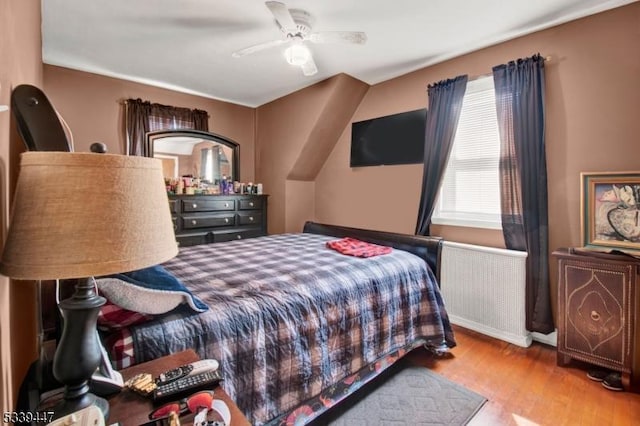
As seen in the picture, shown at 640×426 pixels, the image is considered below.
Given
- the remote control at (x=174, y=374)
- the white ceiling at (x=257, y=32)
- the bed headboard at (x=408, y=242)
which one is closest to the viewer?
the remote control at (x=174, y=374)

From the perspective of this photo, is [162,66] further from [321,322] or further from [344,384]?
[344,384]

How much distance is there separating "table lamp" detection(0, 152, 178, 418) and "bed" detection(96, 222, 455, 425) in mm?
669

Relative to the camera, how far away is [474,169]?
9.99 feet

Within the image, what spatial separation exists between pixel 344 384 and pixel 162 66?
3.47m

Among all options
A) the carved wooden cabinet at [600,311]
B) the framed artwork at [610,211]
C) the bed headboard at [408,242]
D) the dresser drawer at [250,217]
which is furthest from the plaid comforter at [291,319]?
the dresser drawer at [250,217]

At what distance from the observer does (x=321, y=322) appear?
165 centimetres

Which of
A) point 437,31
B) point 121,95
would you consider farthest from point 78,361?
point 121,95

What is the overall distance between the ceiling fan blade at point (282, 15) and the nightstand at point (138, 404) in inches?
75.9

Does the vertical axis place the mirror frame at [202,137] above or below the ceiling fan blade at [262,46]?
below

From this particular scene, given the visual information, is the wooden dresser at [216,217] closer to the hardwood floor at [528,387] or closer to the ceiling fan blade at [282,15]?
the ceiling fan blade at [282,15]

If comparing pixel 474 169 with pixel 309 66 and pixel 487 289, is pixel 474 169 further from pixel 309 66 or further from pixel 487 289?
pixel 309 66

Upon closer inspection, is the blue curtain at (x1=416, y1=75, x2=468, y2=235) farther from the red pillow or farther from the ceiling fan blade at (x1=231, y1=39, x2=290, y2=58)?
the red pillow

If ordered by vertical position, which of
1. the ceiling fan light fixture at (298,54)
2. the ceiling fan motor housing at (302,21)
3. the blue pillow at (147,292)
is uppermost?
the ceiling fan motor housing at (302,21)

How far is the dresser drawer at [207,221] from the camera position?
12.6ft
